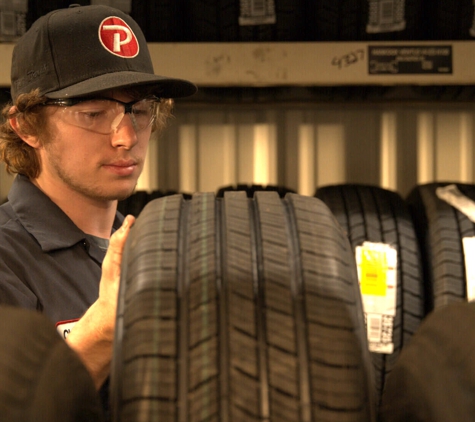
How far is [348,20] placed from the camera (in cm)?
181

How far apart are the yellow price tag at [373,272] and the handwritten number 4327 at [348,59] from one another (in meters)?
0.50

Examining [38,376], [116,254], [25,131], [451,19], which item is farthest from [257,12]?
[38,376]

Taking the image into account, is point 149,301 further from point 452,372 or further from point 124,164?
point 124,164

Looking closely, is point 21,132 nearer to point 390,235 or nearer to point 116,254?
point 116,254

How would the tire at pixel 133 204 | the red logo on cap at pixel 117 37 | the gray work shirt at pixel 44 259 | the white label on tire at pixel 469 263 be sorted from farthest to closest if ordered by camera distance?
the tire at pixel 133 204 → the white label on tire at pixel 469 263 → the red logo on cap at pixel 117 37 → the gray work shirt at pixel 44 259

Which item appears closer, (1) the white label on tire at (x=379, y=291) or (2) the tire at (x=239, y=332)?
(2) the tire at (x=239, y=332)

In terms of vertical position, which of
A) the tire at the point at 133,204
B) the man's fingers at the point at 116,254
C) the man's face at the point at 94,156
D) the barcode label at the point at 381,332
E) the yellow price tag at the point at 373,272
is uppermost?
the man's face at the point at 94,156

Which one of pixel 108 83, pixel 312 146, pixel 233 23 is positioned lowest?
pixel 312 146

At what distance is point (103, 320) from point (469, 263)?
111 cm

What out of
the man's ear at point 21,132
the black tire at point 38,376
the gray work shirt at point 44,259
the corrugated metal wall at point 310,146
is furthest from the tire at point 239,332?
the corrugated metal wall at point 310,146

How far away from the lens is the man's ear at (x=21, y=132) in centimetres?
135

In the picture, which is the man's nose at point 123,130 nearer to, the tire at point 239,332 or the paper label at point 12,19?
the tire at point 239,332

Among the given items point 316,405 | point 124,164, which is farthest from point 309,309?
point 124,164

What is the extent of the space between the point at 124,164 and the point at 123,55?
0.69ft
